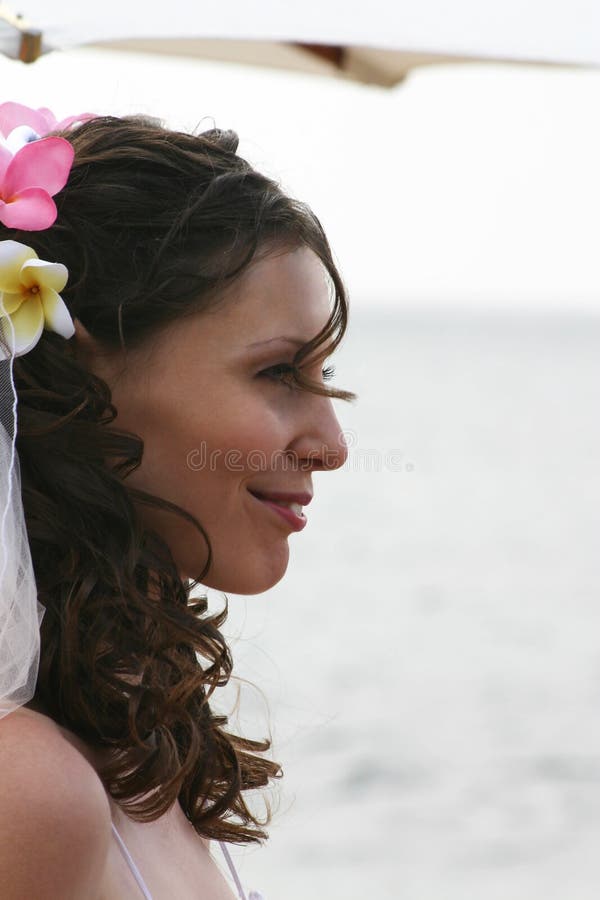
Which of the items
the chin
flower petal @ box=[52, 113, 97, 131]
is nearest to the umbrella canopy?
flower petal @ box=[52, 113, 97, 131]

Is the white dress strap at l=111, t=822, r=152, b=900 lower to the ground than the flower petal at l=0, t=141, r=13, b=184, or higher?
lower

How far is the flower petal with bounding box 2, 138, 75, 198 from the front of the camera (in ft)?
6.36

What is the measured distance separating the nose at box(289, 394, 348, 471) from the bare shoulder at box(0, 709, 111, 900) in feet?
2.15

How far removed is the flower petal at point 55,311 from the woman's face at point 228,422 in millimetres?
72

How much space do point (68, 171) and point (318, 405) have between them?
1.75 feet

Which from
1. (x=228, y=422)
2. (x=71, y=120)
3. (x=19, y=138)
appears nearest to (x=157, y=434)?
(x=228, y=422)

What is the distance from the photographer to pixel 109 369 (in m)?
1.96

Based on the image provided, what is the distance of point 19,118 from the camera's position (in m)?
2.17

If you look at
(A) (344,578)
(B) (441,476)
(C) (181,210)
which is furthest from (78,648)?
(B) (441,476)

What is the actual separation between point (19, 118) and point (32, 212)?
340 millimetres

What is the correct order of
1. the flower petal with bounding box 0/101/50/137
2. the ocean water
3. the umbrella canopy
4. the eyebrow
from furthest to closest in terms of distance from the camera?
the ocean water
the umbrella canopy
the flower petal with bounding box 0/101/50/137
the eyebrow

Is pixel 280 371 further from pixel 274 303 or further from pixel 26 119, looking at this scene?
pixel 26 119

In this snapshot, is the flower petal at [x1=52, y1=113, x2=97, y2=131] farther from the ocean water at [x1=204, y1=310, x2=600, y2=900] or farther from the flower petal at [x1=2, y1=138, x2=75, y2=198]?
the ocean water at [x1=204, y1=310, x2=600, y2=900]

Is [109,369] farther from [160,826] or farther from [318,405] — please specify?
[160,826]
